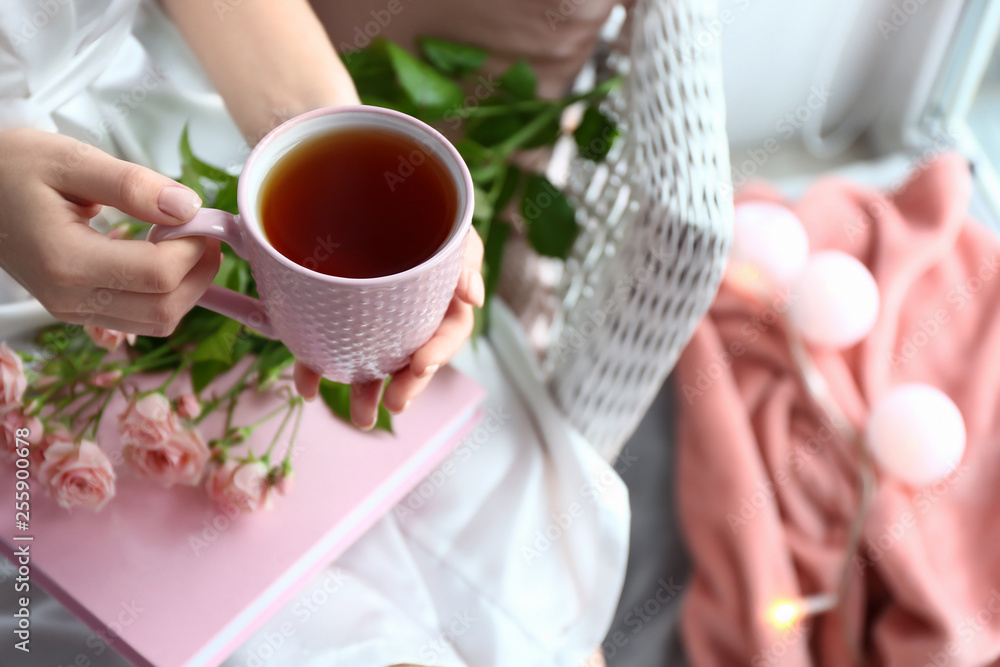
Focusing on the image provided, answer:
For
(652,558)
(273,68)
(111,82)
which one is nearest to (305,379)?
(273,68)

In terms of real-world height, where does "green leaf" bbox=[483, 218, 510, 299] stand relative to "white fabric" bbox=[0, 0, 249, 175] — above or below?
below

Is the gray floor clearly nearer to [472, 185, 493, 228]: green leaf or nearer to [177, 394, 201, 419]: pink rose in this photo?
[472, 185, 493, 228]: green leaf

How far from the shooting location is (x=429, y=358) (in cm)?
49

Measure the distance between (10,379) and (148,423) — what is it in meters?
0.12

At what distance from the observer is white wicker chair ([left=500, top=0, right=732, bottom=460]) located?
0.65 meters

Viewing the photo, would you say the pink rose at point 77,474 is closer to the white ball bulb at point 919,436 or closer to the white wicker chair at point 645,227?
the white wicker chair at point 645,227

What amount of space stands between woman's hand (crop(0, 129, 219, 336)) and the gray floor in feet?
2.50

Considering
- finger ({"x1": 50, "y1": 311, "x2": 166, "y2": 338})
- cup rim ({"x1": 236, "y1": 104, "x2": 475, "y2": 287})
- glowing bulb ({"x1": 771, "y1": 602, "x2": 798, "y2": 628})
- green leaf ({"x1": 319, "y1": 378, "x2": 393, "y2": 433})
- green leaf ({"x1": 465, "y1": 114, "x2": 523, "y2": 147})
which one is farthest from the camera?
glowing bulb ({"x1": 771, "y1": 602, "x2": 798, "y2": 628})

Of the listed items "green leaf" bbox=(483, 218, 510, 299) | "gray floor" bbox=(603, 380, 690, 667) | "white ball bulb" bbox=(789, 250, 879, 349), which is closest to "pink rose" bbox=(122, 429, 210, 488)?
"green leaf" bbox=(483, 218, 510, 299)

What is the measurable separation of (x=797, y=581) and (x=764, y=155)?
3.39ft

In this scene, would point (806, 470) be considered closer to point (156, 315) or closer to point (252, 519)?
point (252, 519)

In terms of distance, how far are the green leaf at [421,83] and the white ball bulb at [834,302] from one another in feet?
2.00

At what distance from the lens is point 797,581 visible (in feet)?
3.28

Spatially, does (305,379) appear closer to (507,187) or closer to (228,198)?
(228,198)
